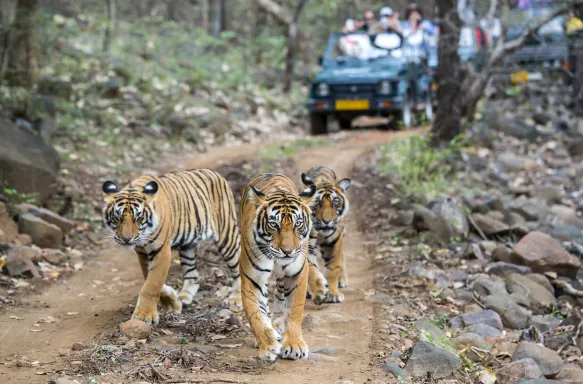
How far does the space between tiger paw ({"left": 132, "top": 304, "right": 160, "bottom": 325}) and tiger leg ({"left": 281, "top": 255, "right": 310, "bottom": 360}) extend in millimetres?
1186

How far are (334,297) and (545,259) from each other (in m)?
3.09

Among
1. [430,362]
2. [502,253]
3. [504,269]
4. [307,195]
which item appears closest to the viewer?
[307,195]

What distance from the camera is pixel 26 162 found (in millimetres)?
9750

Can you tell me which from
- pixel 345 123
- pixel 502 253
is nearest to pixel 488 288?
pixel 502 253

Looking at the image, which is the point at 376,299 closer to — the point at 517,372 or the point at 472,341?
the point at 472,341

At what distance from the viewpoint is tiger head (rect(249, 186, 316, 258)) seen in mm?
5000

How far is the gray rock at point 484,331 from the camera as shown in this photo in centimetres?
692

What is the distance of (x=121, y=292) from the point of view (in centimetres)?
754

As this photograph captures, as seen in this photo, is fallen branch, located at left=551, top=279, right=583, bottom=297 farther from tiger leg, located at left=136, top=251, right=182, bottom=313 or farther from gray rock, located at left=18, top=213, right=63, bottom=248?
gray rock, located at left=18, top=213, right=63, bottom=248

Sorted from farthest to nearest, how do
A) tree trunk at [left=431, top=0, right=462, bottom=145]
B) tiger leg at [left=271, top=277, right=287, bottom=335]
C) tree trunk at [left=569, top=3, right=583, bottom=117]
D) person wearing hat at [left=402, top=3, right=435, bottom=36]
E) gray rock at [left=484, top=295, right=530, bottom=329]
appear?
person wearing hat at [left=402, top=3, right=435, bottom=36] → tree trunk at [left=569, top=3, right=583, bottom=117] → tree trunk at [left=431, top=0, right=462, bottom=145] → gray rock at [left=484, top=295, right=530, bottom=329] → tiger leg at [left=271, top=277, right=287, bottom=335]

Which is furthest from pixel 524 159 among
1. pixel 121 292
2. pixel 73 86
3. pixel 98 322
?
pixel 98 322

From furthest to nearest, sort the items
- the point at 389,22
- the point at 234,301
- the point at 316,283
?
the point at 389,22 < the point at 316,283 < the point at 234,301

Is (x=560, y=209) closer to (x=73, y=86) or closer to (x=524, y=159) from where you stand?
(x=524, y=159)

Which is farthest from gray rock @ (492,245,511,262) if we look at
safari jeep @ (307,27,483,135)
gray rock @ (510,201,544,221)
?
safari jeep @ (307,27,483,135)
